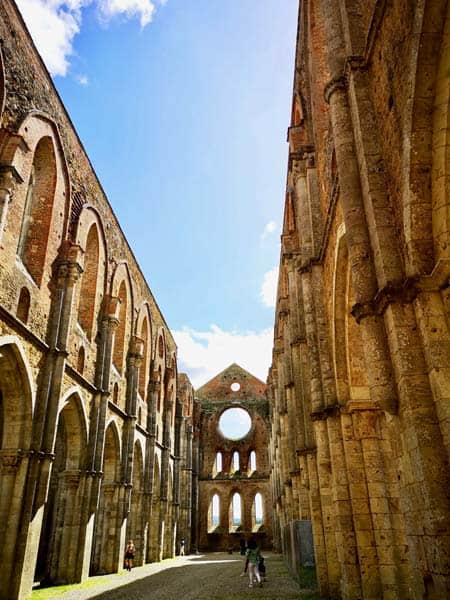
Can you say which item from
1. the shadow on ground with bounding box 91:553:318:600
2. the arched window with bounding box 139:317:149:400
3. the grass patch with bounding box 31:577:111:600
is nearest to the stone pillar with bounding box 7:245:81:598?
the grass patch with bounding box 31:577:111:600

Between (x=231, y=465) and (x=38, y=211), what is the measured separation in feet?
95.8

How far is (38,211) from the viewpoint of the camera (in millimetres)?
12469

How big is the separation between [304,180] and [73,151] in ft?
22.0

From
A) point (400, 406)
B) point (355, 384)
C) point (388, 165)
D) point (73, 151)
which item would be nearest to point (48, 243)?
point (73, 151)

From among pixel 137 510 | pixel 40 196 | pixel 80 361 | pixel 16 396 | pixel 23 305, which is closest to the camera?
pixel 16 396

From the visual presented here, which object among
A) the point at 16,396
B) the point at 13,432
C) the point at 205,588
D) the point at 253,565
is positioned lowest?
the point at 205,588

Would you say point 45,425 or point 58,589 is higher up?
point 45,425

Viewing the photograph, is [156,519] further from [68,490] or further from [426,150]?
[426,150]

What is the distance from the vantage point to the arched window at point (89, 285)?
50.9 feet

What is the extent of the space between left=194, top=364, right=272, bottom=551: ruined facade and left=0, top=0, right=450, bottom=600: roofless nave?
15.3 m

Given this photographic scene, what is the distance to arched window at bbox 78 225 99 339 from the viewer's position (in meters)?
15.5

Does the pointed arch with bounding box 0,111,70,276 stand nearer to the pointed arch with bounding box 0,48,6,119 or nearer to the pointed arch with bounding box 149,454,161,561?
the pointed arch with bounding box 0,48,6,119

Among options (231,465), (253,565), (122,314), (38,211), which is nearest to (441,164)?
(38,211)

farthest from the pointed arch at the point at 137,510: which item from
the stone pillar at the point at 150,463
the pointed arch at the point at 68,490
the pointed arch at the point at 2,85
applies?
the pointed arch at the point at 2,85
